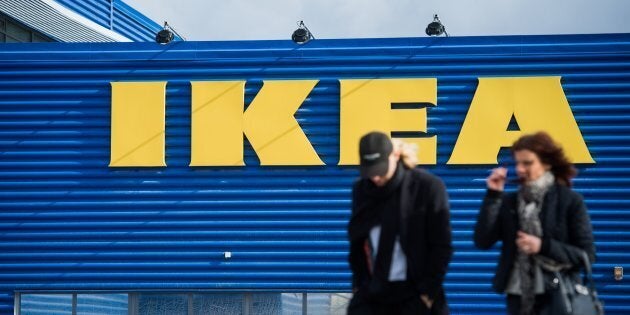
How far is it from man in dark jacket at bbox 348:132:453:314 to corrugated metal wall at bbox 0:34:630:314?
26.1ft

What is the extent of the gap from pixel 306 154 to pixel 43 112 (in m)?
3.78

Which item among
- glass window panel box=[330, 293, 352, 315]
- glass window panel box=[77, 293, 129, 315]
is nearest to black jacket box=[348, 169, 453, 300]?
glass window panel box=[330, 293, 352, 315]

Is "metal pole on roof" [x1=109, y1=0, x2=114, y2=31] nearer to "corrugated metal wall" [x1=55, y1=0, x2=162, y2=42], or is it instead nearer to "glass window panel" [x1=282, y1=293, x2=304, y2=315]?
"corrugated metal wall" [x1=55, y1=0, x2=162, y2=42]

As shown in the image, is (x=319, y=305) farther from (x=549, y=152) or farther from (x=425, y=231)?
(x=549, y=152)

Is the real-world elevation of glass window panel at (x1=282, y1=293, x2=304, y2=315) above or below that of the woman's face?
below

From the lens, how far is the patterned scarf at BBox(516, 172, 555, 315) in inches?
270

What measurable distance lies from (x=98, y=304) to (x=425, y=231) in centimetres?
942

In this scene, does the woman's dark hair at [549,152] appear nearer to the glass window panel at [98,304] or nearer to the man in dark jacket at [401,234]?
the man in dark jacket at [401,234]

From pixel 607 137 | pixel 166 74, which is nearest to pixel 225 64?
pixel 166 74

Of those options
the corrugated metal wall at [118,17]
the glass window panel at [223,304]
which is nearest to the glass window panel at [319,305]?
the glass window panel at [223,304]

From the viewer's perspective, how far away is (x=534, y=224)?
6953mm

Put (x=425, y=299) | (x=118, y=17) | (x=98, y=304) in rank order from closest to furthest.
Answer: (x=425, y=299) → (x=98, y=304) → (x=118, y=17)

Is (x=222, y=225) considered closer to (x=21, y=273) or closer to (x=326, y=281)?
(x=326, y=281)

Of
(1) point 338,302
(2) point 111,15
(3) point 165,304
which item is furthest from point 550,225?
(2) point 111,15
